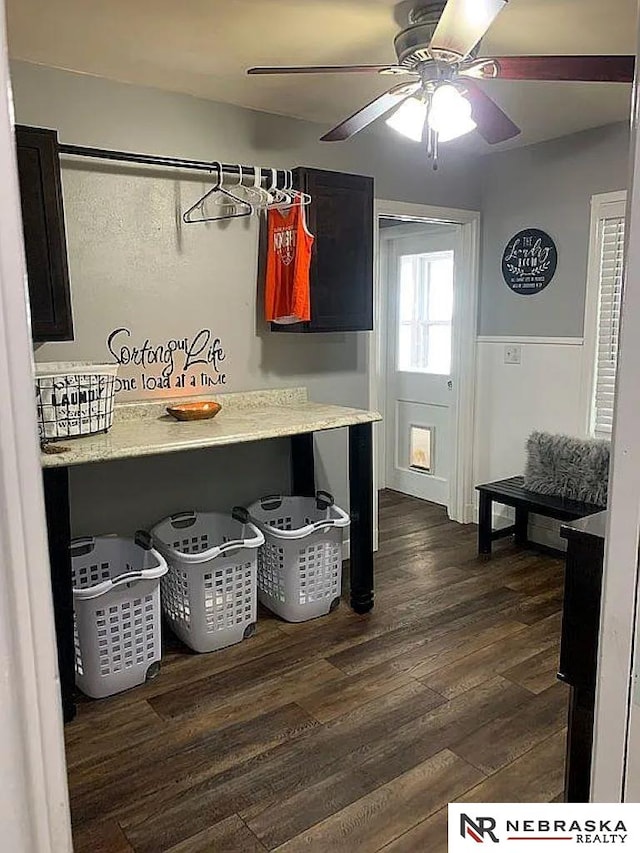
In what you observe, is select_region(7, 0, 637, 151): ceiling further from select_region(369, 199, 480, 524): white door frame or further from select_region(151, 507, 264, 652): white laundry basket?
select_region(151, 507, 264, 652): white laundry basket

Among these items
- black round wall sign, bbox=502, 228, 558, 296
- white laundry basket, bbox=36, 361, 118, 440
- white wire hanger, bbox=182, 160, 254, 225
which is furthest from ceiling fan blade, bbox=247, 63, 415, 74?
black round wall sign, bbox=502, 228, 558, 296

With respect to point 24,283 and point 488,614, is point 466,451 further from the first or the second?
point 24,283

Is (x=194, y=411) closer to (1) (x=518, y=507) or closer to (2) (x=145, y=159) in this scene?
(2) (x=145, y=159)

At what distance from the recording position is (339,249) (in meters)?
3.30

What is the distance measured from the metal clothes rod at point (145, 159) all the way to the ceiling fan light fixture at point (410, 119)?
0.86 metres

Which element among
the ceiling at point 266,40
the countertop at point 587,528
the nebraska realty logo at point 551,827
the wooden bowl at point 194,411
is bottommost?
the nebraska realty logo at point 551,827

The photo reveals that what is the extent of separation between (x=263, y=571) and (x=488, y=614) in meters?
1.13

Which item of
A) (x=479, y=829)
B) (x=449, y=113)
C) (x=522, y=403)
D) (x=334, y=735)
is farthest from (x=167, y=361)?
(x=479, y=829)

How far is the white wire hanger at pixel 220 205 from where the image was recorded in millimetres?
2977

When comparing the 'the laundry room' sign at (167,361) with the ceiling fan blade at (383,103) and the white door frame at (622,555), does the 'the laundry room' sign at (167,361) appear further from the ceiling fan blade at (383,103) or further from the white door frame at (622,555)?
the white door frame at (622,555)

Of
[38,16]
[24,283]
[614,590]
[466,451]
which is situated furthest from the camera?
[466,451]

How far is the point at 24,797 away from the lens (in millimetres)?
654

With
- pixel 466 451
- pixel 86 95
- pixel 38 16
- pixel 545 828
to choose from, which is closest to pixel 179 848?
pixel 545 828

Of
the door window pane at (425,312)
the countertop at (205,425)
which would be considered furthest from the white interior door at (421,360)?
the countertop at (205,425)
